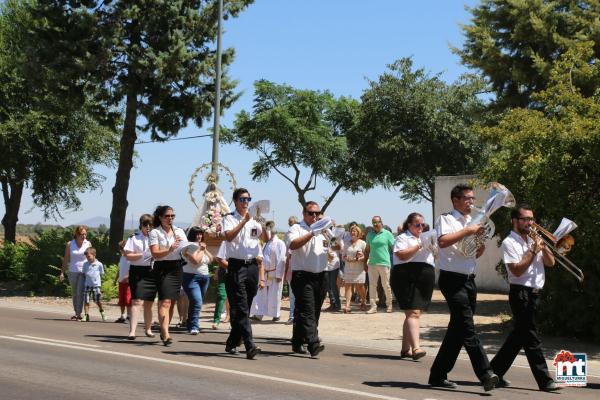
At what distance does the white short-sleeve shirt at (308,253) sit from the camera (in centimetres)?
1086

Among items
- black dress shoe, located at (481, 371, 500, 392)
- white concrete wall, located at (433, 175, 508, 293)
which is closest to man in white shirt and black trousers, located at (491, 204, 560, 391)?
black dress shoe, located at (481, 371, 500, 392)

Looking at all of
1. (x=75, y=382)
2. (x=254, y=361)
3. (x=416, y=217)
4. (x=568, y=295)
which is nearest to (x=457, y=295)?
(x=416, y=217)

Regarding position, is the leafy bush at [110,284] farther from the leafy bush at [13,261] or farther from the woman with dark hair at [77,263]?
the woman with dark hair at [77,263]

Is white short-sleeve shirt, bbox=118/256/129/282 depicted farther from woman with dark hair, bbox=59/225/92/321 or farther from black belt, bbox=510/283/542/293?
black belt, bbox=510/283/542/293

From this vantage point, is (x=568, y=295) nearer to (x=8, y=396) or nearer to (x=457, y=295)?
(x=457, y=295)

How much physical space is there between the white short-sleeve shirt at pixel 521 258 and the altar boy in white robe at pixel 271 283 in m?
8.08

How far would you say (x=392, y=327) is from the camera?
15.5 meters

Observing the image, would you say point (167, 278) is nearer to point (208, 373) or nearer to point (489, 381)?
point (208, 373)

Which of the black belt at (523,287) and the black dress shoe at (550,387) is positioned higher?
the black belt at (523,287)

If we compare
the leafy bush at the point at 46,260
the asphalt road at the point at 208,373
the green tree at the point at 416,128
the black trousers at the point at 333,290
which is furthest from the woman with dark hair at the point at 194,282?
the green tree at the point at 416,128

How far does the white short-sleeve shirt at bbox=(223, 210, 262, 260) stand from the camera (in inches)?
421

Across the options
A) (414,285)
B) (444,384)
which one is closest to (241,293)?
(414,285)

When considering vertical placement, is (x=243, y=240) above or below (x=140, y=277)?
above
